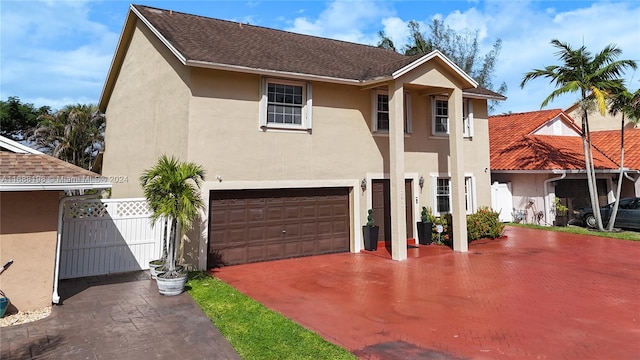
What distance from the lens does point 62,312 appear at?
7289mm

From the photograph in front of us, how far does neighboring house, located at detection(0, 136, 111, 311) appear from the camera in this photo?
279 inches

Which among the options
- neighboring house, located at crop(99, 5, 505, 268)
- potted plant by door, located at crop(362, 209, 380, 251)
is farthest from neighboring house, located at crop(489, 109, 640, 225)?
potted plant by door, located at crop(362, 209, 380, 251)

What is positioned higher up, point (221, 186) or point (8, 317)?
point (221, 186)

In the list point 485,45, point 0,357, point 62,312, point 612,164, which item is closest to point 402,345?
point 0,357

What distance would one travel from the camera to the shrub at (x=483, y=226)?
Answer: 1494cm

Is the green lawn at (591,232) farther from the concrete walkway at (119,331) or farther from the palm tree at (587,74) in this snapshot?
the concrete walkway at (119,331)

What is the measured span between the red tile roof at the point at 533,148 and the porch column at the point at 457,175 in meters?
7.94

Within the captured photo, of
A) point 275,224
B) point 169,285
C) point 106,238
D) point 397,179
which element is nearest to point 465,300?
point 397,179

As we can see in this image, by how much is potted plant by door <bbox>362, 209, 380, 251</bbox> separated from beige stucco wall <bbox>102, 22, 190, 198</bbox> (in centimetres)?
661

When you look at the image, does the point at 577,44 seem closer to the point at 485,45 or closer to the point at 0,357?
the point at 0,357

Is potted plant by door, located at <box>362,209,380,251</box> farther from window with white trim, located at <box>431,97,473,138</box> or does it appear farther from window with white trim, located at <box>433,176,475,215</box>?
window with white trim, located at <box>431,97,473,138</box>

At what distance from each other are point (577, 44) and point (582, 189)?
8617mm

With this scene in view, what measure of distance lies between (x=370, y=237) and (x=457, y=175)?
391 cm

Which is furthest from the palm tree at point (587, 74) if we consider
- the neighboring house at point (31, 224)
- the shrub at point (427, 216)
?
the neighboring house at point (31, 224)
